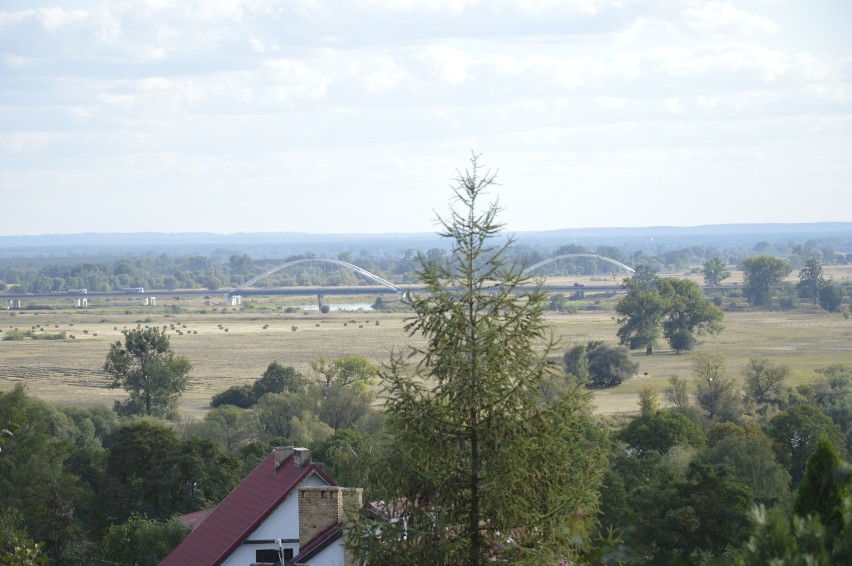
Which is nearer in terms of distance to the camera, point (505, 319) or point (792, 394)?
point (505, 319)

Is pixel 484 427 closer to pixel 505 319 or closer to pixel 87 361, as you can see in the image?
pixel 505 319

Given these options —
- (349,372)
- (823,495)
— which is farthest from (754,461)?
(349,372)

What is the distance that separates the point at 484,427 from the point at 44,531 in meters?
23.6

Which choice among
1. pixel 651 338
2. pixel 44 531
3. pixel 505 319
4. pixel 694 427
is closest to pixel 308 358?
pixel 651 338

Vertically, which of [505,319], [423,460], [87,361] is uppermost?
[505,319]

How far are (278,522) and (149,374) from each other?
55.8m

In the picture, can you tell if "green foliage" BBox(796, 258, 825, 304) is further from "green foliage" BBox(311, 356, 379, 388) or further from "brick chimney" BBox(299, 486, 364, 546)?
"brick chimney" BBox(299, 486, 364, 546)

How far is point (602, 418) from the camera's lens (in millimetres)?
67250

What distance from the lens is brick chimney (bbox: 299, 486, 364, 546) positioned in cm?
1944

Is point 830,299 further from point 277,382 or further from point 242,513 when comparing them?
point 242,513

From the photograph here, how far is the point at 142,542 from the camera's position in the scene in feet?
98.3

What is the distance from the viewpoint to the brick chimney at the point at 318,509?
19438 millimetres

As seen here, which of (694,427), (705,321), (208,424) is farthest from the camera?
(705,321)

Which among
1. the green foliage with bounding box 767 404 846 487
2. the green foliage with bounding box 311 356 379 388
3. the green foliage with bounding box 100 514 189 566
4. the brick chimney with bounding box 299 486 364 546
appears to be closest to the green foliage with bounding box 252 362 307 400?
the green foliage with bounding box 311 356 379 388
